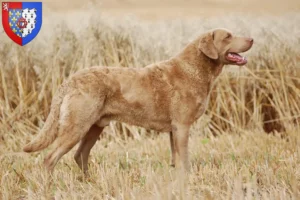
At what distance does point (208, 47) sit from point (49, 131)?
1.62 meters

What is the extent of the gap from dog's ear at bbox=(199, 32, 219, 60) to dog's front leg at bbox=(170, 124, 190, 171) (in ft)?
2.27

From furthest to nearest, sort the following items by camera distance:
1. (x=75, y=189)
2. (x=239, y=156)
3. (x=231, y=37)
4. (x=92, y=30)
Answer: (x=92, y=30), (x=239, y=156), (x=231, y=37), (x=75, y=189)

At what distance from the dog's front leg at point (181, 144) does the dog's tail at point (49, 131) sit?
3.44 ft

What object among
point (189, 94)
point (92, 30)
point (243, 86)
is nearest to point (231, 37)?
point (189, 94)

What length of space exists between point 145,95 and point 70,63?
3.04 metres

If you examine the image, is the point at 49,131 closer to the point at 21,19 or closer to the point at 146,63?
the point at 21,19

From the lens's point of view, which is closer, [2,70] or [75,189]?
[75,189]

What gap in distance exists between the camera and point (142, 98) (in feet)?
16.0

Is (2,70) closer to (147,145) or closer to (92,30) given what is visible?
(92,30)

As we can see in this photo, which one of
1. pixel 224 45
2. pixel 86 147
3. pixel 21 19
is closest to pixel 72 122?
pixel 86 147

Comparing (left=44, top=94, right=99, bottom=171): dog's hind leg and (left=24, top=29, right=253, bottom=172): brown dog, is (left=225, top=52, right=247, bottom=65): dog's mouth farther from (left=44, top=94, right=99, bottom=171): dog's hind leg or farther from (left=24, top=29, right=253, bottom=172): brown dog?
(left=44, top=94, right=99, bottom=171): dog's hind leg

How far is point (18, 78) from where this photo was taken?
7.25 m

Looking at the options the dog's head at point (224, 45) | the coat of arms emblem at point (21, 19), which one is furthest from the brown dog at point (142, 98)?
the coat of arms emblem at point (21, 19)

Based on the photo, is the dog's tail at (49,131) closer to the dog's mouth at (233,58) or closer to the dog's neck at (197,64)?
the dog's neck at (197,64)
